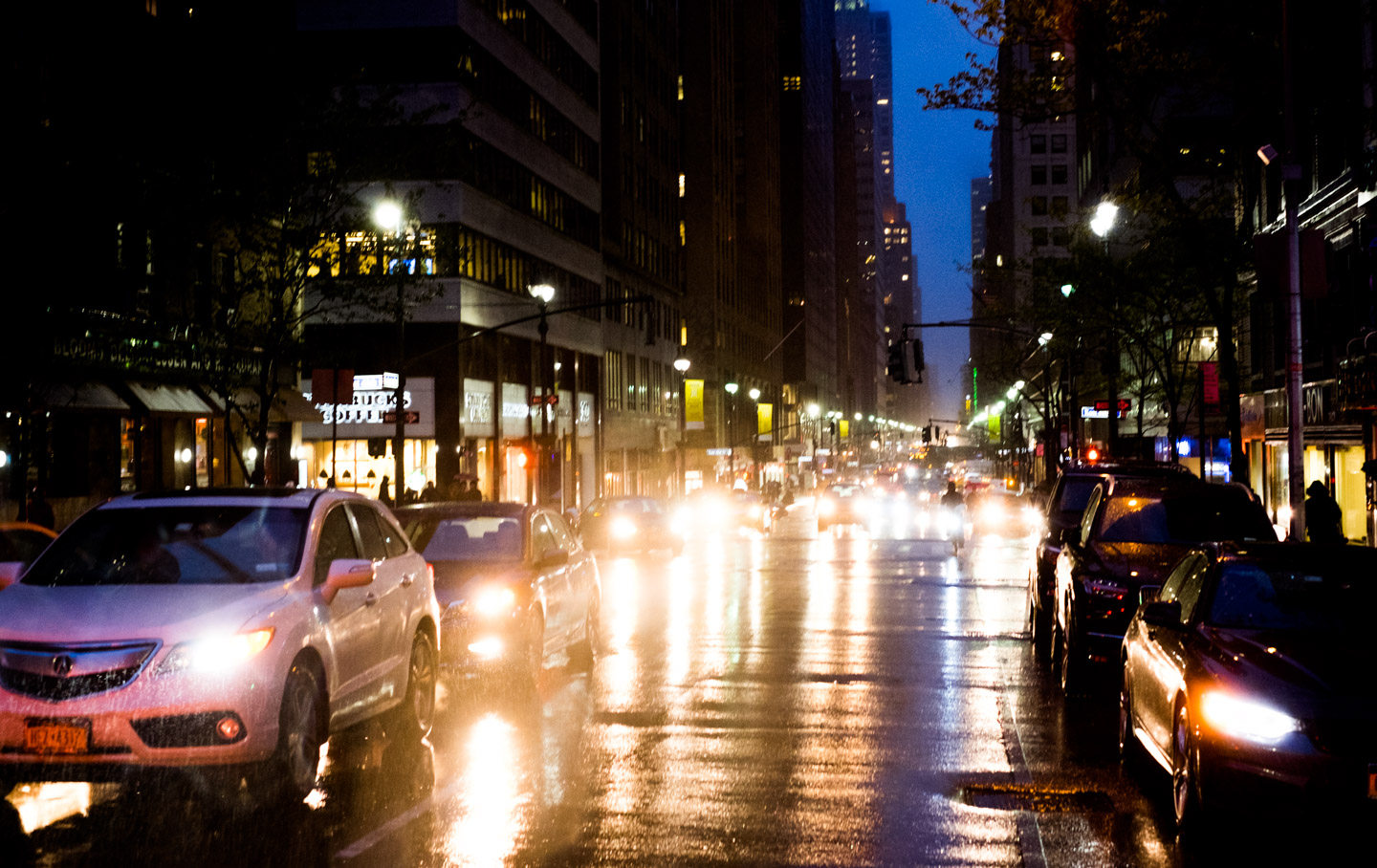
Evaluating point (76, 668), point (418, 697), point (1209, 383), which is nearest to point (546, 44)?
point (1209, 383)

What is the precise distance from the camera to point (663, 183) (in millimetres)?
85625

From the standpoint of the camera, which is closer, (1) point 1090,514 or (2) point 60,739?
(2) point 60,739

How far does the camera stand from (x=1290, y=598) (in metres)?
8.79

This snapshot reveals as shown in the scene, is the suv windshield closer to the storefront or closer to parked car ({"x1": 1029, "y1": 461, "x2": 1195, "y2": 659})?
parked car ({"x1": 1029, "y1": 461, "x2": 1195, "y2": 659})

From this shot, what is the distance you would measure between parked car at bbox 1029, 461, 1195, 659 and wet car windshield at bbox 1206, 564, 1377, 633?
6700mm

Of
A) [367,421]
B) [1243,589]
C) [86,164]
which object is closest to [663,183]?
[367,421]

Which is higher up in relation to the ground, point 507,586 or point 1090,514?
point 1090,514

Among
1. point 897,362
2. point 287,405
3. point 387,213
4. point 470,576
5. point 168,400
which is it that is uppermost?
point 387,213

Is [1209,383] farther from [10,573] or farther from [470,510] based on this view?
[10,573]

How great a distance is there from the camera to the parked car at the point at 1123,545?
1326cm

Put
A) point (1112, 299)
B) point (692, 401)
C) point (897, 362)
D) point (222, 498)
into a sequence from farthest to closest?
point (692, 401), point (897, 362), point (1112, 299), point (222, 498)

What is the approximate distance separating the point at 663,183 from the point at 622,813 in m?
78.9

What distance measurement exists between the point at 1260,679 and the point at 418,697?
6.12 metres

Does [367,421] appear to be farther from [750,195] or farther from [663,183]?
[750,195]
